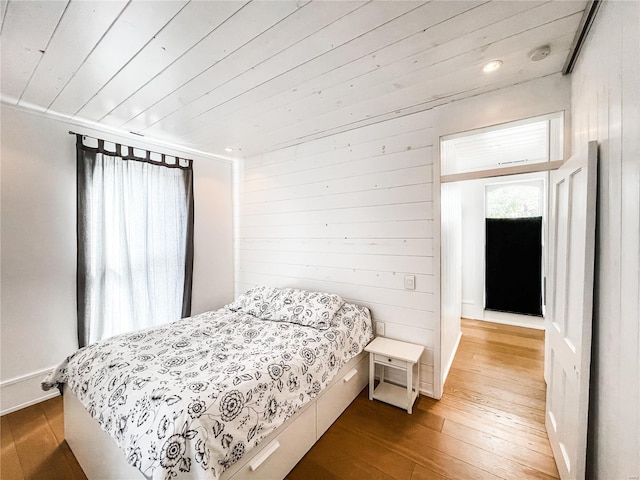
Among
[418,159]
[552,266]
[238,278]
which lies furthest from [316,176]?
[552,266]

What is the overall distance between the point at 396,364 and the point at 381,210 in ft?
4.50

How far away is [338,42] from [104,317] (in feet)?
10.2

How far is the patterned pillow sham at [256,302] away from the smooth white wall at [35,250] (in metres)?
1.50

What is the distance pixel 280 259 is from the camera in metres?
3.18

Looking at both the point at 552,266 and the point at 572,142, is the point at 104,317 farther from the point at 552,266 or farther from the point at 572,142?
the point at 572,142

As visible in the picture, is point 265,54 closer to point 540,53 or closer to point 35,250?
point 540,53

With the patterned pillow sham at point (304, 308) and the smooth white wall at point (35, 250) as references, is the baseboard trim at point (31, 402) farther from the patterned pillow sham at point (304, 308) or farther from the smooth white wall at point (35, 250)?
the patterned pillow sham at point (304, 308)

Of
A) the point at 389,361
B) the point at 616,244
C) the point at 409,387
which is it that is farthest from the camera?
the point at 389,361

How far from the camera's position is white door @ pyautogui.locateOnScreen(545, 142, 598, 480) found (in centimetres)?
113

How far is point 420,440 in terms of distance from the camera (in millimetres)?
1760

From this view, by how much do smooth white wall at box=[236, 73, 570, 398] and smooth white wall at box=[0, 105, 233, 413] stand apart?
1932 mm

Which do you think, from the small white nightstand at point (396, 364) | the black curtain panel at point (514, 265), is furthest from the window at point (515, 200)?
the small white nightstand at point (396, 364)

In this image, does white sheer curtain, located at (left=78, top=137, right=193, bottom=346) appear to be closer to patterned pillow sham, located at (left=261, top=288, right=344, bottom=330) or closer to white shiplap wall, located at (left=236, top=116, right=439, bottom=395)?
white shiplap wall, located at (left=236, top=116, right=439, bottom=395)

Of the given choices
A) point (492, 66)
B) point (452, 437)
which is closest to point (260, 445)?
point (452, 437)
